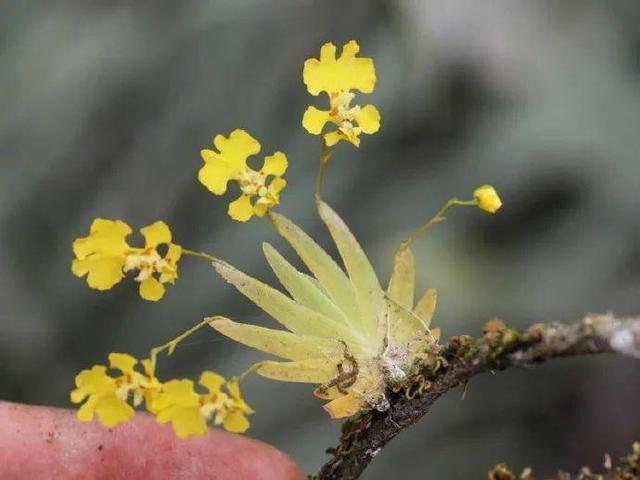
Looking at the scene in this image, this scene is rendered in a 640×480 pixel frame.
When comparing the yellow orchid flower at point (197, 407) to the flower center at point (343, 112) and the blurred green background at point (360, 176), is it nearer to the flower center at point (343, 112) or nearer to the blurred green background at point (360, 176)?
the flower center at point (343, 112)

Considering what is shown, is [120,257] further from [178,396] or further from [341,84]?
[341,84]

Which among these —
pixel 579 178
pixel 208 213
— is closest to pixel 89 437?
pixel 208 213

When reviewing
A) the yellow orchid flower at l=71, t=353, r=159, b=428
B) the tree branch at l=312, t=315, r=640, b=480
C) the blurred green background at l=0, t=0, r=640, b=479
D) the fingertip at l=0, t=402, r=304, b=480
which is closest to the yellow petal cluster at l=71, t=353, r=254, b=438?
the yellow orchid flower at l=71, t=353, r=159, b=428

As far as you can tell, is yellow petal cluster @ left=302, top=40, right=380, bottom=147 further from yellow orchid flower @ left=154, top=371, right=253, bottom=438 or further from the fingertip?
the fingertip

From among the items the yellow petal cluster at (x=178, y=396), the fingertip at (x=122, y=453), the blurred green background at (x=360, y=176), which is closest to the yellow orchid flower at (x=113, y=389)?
the yellow petal cluster at (x=178, y=396)

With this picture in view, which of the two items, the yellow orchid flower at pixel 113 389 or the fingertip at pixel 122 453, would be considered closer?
the yellow orchid flower at pixel 113 389

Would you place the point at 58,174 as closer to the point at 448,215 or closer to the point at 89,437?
the point at 89,437
